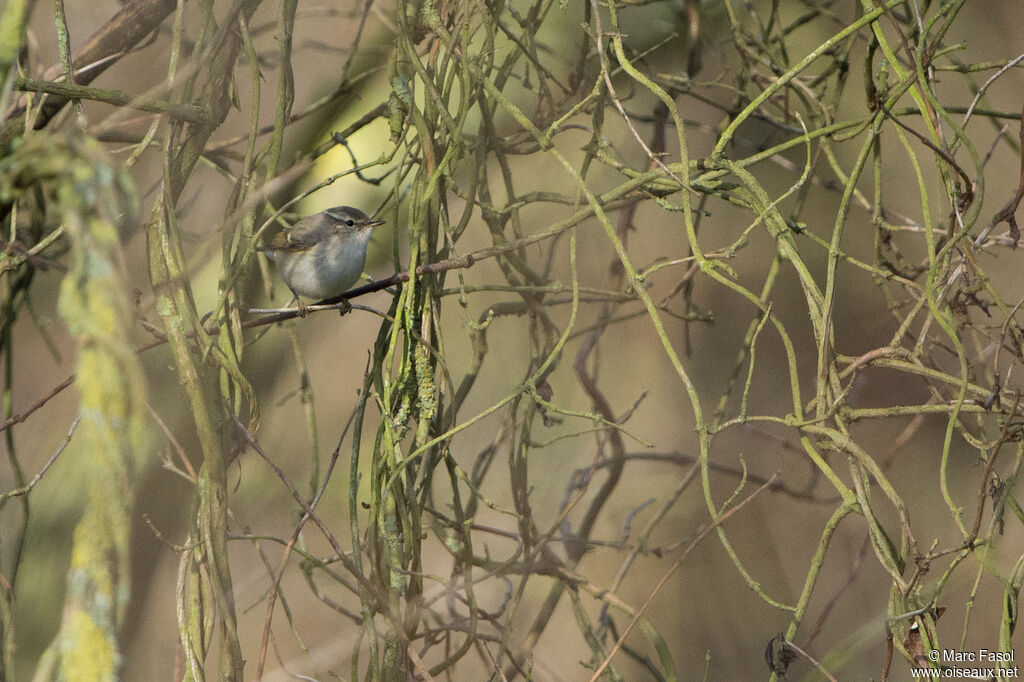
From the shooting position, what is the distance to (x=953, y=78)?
398 cm

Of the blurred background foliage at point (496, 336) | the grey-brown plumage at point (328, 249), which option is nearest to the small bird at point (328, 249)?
the grey-brown plumage at point (328, 249)

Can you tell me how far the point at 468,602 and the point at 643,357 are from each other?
8.73 ft

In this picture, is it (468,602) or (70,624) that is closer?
(70,624)

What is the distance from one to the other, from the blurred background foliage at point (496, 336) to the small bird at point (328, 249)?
127 millimetres

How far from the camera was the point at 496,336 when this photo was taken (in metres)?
4.00

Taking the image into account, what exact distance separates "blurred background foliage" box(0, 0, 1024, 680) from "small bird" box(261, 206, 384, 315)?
0.13 meters

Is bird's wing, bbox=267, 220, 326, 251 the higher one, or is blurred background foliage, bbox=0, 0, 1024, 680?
bird's wing, bbox=267, 220, 326, 251

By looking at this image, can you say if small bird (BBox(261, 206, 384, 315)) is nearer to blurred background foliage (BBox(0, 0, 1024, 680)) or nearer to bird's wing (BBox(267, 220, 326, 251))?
bird's wing (BBox(267, 220, 326, 251))

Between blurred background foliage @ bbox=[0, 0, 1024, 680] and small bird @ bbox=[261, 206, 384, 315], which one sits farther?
small bird @ bbox=[261, 206, 384, 315]

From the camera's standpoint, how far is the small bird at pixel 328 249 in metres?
2.86

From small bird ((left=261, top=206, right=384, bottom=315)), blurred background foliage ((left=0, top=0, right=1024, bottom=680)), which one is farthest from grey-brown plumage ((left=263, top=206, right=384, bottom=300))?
blurred background foliage ((left=0, top=0, right=1024, bottom=680))

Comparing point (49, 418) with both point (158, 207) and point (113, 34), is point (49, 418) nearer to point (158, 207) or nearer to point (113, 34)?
point (113, 34)

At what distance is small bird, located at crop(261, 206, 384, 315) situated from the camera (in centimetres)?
286

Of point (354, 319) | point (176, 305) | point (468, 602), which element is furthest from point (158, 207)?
point (354, 319)
